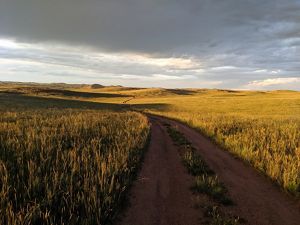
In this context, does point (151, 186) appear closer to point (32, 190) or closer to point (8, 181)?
point (32, 190)

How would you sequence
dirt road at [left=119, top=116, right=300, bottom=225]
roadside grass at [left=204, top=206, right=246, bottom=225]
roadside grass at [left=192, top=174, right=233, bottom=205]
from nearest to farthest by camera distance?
roadside grass at [left=204, top=206, right=246, bottom=225], dirt road at [left=119, top=116, right=300, bottom=225], roadside grass at [left=192, top=174, right=233, bottom=205]

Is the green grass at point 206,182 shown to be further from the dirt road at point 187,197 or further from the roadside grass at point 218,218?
the roadside grass at point 218,218

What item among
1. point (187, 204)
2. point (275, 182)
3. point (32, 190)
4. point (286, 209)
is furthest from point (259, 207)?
point (32, 190)

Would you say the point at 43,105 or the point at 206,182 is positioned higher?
the point at 206,182

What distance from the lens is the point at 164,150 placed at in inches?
540

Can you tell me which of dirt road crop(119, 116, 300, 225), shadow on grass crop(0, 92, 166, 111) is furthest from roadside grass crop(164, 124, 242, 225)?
shadow on grass crop(0, 92, 166, 111)

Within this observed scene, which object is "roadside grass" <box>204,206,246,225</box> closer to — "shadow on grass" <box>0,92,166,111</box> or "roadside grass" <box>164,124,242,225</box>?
"roadside grass" <box>164,124,242,225</box>

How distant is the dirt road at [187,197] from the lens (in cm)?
642

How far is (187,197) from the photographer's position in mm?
7566

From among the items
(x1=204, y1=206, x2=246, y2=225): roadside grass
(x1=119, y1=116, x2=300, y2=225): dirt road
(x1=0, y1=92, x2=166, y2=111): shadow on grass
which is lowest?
(x1=0, y1=92, x2=166, y2=111): shadow on grass

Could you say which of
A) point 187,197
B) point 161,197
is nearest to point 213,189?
point 187,197

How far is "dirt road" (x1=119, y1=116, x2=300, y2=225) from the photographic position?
6422 millimetres

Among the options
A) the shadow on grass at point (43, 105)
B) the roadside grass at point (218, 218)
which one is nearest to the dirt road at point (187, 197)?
the roadside grass at point (218, 218)

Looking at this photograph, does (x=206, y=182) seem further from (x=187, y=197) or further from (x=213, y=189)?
(x=187, y=197)
